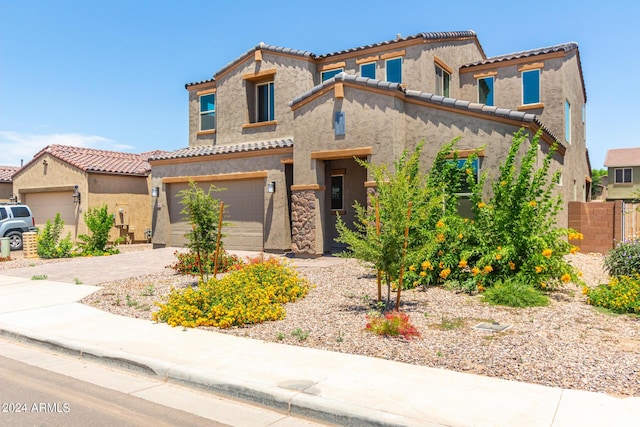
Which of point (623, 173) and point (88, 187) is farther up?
point (623, 173)

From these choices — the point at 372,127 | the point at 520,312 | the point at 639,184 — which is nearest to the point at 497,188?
the point at 520,312

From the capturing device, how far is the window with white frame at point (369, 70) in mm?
18891

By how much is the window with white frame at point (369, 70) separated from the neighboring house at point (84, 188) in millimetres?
13445

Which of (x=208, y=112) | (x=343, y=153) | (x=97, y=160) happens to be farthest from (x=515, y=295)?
(x=97, y=160)

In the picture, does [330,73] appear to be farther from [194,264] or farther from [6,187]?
[6,187]

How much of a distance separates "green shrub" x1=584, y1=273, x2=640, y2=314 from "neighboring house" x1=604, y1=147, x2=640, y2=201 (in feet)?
114

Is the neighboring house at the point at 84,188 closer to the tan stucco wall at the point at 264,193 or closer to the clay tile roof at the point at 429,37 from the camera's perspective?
the tan stucco wall at the point at 264,193

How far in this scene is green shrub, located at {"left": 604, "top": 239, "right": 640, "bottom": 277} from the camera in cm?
1023

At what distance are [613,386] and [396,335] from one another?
2760mm

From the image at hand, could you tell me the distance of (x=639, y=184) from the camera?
39.4 m

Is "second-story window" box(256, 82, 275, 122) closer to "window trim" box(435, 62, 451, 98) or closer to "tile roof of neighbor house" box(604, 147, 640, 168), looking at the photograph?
"window trim" box(435, 62, 451, 98)

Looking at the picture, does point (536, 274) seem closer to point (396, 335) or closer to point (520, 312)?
point (520, 312)

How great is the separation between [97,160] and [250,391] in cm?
2381

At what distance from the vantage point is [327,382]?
547 cm
